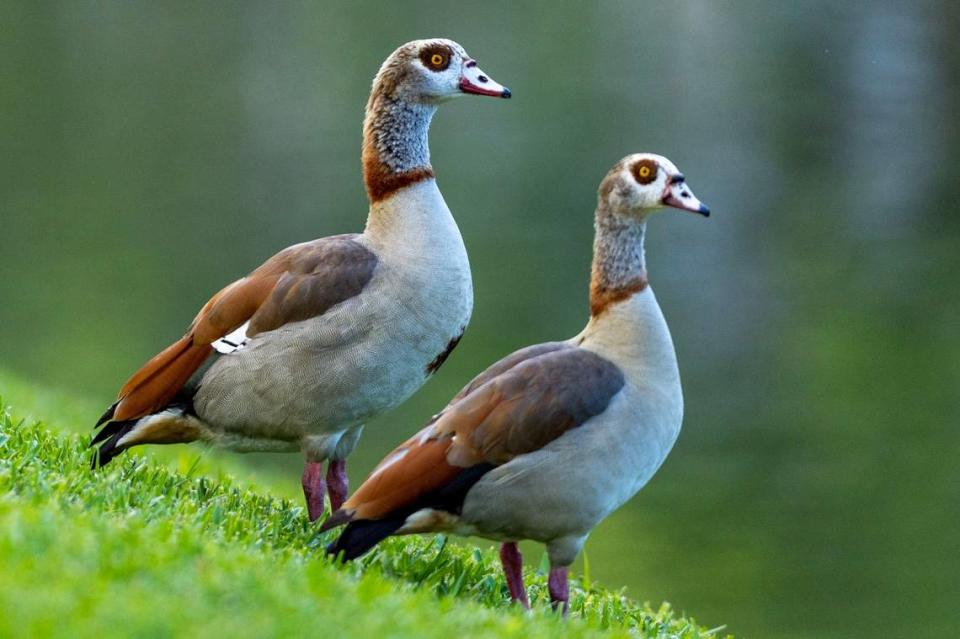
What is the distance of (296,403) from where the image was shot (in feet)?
21.9

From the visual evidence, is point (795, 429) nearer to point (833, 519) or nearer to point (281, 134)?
point (833, 519)

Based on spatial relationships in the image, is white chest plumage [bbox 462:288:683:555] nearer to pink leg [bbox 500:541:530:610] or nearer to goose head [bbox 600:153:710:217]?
pink leg [bbox 500:541:530:610]

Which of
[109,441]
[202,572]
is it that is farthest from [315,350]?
[202,572]

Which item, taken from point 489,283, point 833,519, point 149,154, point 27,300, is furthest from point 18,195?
point 833,519

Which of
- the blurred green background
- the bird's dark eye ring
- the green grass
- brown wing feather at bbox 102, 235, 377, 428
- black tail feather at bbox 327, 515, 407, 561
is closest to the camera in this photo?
the green grass

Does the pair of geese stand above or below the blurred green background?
above

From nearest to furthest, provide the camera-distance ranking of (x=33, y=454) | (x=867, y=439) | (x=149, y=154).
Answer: (x=33, y=454)
(x=867, y=439)
(x=149, y=154)

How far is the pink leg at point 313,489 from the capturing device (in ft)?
22.5

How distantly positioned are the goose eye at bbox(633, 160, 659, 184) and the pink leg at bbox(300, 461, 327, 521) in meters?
2.04

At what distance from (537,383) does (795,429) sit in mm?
11482

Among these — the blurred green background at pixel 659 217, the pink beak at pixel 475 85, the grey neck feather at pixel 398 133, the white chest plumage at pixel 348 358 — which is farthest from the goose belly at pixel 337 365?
the blurred green background at pixel 659 217

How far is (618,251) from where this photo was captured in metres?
6.50

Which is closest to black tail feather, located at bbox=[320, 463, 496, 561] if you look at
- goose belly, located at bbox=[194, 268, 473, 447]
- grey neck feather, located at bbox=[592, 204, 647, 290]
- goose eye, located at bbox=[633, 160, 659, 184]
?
goose belly, located at bbox=[194, 268, 473, 447]

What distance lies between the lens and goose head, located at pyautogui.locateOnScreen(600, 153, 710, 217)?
6438mm
